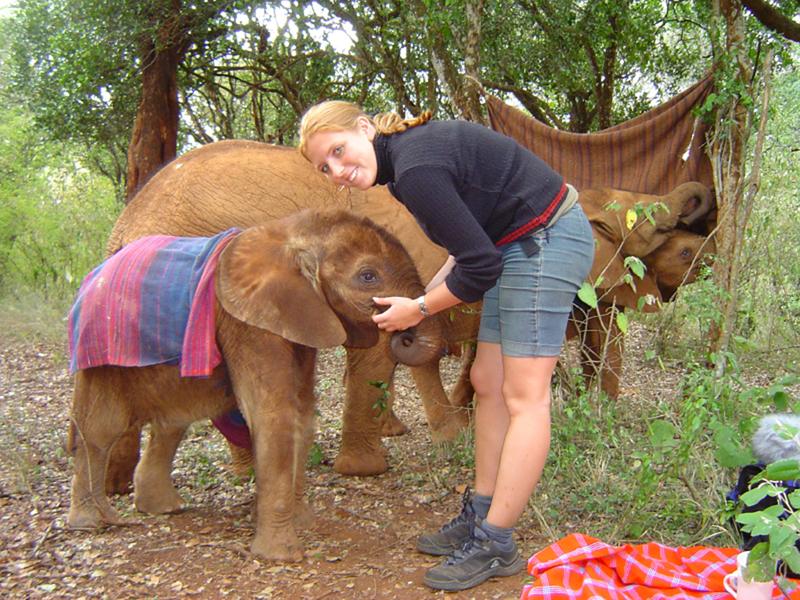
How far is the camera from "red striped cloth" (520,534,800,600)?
122 inches

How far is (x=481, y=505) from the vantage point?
391 cm

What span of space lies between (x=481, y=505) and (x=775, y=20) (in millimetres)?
4934

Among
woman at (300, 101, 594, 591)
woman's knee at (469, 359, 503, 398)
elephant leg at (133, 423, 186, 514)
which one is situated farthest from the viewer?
elephant leg at (133, 423, 186, 514)

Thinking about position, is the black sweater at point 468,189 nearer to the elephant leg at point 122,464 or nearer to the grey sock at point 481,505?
the grey sock at point 481,505

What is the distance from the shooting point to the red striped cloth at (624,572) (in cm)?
310

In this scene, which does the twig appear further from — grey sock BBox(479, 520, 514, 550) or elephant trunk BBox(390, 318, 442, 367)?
grey sock BBox(479, 520, 514, 550)

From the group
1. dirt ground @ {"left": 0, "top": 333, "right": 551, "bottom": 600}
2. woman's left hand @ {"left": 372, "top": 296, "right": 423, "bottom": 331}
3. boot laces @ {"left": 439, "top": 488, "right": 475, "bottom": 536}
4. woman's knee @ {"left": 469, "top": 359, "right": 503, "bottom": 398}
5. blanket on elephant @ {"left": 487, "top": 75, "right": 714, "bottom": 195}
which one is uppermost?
blanket on elephant @ {"left": 487, "top": 75, "right": 714, "bottom": 195}

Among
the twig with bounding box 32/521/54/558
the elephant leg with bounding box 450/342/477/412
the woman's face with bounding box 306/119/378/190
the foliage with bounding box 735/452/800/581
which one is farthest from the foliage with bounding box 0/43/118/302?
the foliage with bounding box 735/452/800/581

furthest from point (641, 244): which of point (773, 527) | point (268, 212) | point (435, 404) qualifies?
point (773, 527)

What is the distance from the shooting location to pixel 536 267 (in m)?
3.49

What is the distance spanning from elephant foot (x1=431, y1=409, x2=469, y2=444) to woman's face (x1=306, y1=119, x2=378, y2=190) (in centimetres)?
291

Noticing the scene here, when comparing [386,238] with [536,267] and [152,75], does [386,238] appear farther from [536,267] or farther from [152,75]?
[152,75]

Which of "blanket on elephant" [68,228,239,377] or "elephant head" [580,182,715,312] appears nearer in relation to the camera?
"blanket on elephant" [68,228,239,377]

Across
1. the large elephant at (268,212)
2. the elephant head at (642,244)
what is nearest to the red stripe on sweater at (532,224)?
the large elephant at (268,212)
